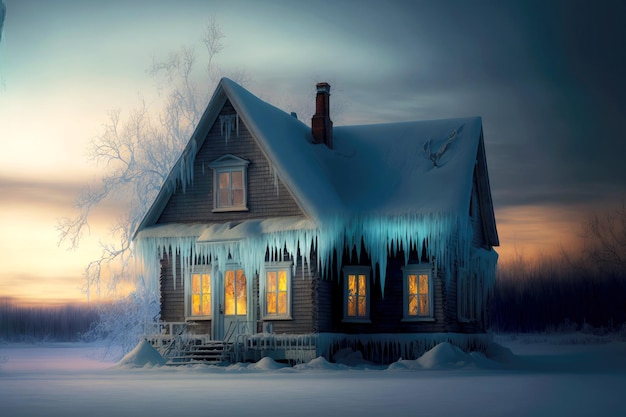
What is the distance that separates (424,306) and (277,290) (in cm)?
522

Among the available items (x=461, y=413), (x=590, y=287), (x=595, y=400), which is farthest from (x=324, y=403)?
(x=590, y=287)

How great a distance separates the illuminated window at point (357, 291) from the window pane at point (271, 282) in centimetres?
287

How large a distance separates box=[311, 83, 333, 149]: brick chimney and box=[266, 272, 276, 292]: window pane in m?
7.19

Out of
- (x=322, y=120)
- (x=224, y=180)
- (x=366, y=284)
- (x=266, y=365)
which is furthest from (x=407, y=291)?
(x=322, y=120)

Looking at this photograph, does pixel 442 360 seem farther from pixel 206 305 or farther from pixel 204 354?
pixel 206 305

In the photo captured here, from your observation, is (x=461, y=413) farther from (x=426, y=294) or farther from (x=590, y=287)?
(x=590, y=287)

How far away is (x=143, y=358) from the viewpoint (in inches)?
1132

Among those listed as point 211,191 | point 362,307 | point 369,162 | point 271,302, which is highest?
point 369,162

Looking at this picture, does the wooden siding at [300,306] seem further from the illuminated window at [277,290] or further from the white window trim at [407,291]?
the white window trim at [407,291]

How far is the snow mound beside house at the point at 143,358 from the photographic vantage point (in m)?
28.6

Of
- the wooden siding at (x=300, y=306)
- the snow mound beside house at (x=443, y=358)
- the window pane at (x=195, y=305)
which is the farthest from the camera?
the window pane at (x=195, y=305)

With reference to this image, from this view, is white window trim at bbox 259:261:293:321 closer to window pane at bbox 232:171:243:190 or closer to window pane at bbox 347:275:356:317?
window pane at bbox 347:275:356:317

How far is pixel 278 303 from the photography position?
98.8ft

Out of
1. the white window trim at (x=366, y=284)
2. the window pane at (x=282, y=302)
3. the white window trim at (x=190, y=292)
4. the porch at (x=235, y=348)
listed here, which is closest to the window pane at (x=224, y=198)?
the white window trim at (x=190, y=292)
